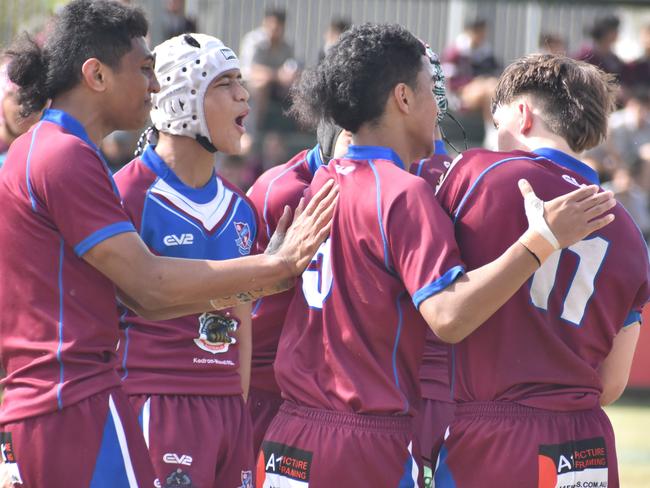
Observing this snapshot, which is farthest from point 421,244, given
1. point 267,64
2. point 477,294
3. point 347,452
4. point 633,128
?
point 633,128

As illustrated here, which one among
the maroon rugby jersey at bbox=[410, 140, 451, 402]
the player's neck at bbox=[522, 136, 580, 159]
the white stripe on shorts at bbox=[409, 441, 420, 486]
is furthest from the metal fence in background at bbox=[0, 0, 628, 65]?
the white stripe on shorts at bbox=[409, 441, 420, 486]

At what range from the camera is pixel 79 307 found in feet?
10.9

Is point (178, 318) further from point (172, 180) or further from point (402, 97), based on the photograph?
point (402, 97)

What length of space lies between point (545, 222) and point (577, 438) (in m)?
0.77

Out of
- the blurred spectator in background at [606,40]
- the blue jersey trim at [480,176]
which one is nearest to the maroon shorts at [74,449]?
the blue jersey trim at [480,176]

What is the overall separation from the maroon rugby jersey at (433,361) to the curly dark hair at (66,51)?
148 cm

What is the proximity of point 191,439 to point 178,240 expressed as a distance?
75 cm

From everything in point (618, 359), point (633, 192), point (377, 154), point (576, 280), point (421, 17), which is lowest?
point (633, 192)

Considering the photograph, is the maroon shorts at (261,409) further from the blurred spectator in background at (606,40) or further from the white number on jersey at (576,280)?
the blurred spectator in background at (606,40)

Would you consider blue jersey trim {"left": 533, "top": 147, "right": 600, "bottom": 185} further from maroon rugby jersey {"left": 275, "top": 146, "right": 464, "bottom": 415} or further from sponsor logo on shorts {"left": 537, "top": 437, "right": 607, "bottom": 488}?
sponsor logo on shorts {"left": 537, "top": 437, "right": 607, "bottom": 488}

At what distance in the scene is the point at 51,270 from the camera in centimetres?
330

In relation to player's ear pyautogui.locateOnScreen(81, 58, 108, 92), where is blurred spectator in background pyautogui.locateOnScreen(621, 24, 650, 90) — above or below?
below

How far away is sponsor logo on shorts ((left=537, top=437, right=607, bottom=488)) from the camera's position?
11.4ft

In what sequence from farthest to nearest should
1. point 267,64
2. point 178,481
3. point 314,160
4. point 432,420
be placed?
point 267,64, point 314,160, point 432,420, point 178,481
